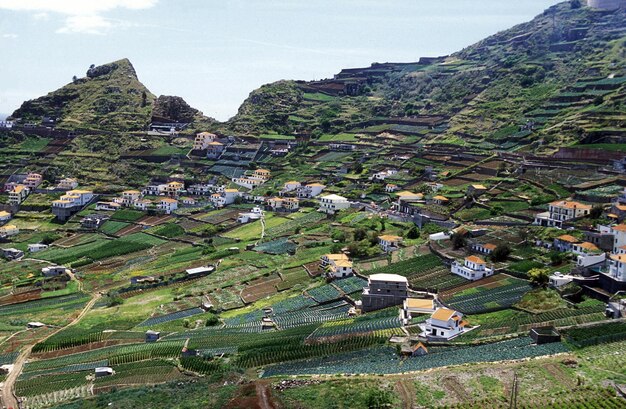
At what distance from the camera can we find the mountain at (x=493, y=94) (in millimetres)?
78425

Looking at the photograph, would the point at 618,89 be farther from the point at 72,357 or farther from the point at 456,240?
the point at 72,357

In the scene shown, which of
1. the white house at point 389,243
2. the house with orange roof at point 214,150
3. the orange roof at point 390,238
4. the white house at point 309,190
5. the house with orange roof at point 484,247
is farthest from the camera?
the house with orange roof at point 214,150

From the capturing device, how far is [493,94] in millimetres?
97312

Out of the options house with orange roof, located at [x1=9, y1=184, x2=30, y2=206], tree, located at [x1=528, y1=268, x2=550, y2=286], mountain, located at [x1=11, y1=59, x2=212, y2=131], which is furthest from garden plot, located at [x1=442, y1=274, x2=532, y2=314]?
mountain, located at [x1=11, y1=59, x2=212, y2=131]

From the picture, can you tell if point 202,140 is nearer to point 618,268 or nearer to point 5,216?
point 5,216

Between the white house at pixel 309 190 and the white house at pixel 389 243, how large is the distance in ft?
78.3

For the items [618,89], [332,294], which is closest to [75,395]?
[332,294]

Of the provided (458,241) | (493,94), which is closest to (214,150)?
(493,94)

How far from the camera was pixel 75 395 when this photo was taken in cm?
3281

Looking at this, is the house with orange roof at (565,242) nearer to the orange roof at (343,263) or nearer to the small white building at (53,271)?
the orange roof at (343,263)

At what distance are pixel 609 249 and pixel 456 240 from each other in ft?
35.4

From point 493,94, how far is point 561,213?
50.9m

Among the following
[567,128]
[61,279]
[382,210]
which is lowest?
[61,279]

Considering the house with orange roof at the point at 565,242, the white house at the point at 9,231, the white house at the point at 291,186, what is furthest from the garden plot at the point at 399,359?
the white house at the point at 9,231
